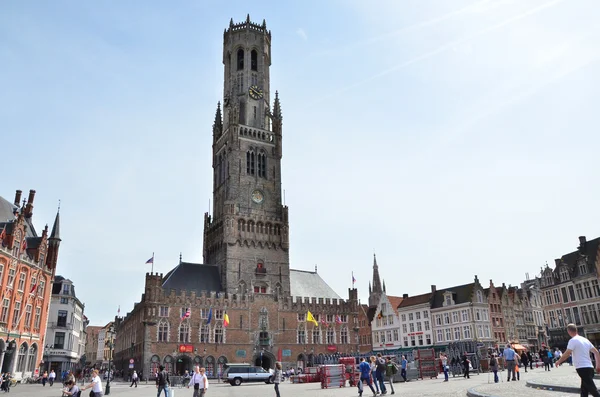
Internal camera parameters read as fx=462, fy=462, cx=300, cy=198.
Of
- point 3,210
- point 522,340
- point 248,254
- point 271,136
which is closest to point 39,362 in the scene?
point 3,210

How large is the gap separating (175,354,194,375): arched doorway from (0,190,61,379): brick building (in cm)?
1462

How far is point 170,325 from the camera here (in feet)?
180

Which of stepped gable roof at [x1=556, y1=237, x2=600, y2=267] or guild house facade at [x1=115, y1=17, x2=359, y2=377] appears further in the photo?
stepped gable roof at [x1=556, y1=237, x2=600, y2=267]

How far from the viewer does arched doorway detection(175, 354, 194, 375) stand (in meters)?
54.4

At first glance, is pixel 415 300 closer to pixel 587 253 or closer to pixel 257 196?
pixel 587 253

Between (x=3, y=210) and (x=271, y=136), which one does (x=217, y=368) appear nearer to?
(x=3, y=210)

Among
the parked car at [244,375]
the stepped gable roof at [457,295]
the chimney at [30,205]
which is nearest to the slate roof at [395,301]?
the stepped gable roof at [457,295]

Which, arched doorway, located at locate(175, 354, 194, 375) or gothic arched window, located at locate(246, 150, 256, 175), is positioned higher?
gothic arched window, located at locate(246, 150, 256, 175)

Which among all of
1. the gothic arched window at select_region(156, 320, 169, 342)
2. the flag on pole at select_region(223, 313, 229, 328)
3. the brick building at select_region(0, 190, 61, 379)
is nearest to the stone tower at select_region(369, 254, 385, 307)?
the flag on pole at select_region(223, 313, 229, 328)

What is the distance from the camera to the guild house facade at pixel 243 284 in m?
55.3

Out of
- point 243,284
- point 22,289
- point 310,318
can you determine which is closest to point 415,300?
point 310,318

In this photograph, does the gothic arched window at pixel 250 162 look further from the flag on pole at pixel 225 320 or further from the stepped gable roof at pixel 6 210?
the stepped gable roof at pixel 6 210

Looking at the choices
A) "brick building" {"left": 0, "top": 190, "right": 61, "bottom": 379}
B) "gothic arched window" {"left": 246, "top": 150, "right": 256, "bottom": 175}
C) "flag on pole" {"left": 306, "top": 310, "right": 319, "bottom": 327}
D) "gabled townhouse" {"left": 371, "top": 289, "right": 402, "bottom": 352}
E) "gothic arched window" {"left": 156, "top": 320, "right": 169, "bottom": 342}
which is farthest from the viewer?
"gabled townhouse" {"left": 371, "top": 289, "right": 402, "bottom": 352}

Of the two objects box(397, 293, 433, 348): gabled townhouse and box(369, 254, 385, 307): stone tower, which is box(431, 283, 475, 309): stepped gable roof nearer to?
box(397, 293, 433, 348): gabled townhouse
